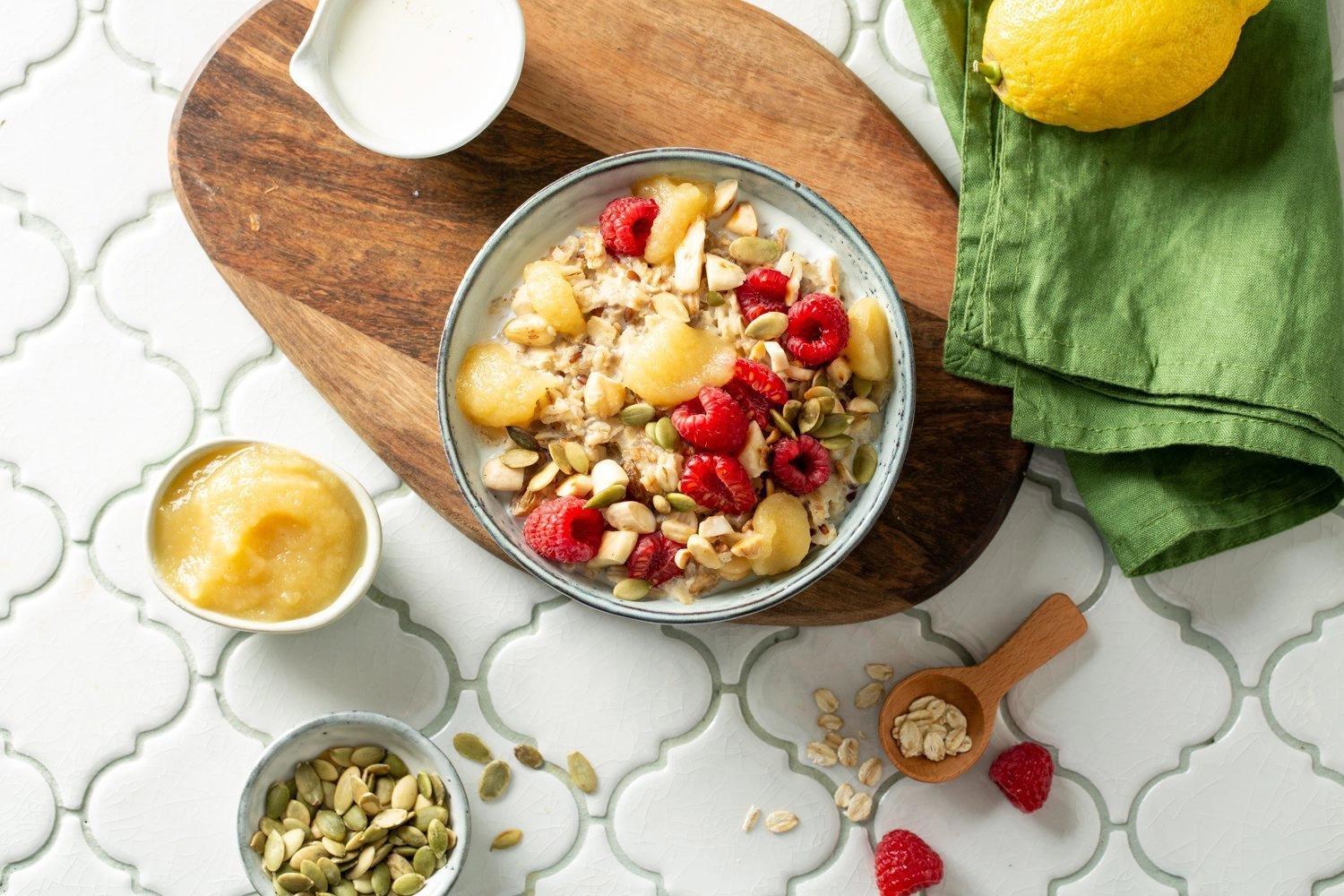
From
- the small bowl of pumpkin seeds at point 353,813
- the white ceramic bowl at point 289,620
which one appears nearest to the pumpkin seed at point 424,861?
the small bowl of pumpkin seeds at point 353,813

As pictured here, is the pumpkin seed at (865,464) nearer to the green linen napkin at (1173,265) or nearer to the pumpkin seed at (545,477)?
the green linen napkin at (1173,265)

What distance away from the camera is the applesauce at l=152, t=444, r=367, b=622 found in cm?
123

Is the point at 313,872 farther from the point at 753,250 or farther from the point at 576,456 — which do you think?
the point at 753,250

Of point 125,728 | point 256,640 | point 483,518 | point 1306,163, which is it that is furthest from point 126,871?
point 1306,163

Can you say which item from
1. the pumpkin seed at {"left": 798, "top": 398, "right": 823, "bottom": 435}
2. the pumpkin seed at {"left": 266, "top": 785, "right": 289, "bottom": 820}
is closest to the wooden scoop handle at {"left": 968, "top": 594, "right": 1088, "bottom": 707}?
the pumpkin seed at {"left": 798, "top": 398, "right": 823, "bottom": 435}

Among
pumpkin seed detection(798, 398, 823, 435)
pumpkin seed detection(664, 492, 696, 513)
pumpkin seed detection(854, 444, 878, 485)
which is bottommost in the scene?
pumpkin seed detection(664, 492, 696, 513)

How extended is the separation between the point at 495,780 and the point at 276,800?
282 millimetres

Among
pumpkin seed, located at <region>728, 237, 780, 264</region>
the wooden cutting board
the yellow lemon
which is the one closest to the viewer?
the yellow lemon

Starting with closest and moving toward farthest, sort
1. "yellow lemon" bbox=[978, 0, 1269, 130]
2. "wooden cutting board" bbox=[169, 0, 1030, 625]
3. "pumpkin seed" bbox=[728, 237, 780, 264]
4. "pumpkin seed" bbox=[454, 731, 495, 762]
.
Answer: "yellow lemon" bbox=[978, 0, 1269, 130] → "pumpkin seed" bbox=[728, 237, 780, 264] → "wooden cutting board" bbox=[169, 0, 1030, 625] → "pumpkin seed" bbox=[454, 731, 495, 762]

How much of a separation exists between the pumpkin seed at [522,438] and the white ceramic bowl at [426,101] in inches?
13.8

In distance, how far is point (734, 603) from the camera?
3.81 feet

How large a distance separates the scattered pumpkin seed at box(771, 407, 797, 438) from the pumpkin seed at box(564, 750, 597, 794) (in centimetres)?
57

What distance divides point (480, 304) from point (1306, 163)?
1006 millimetres

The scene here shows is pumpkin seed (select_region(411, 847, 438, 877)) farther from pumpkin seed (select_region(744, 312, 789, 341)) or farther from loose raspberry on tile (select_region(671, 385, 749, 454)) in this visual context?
pumpkin seed (select_region(744, 312, 789, 341))
